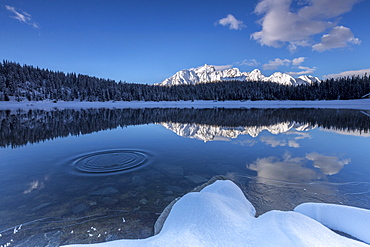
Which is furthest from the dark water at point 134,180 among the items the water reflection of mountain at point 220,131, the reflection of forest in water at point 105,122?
the reflection of forest in water at point 105,122

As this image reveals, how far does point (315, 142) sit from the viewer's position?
12.3m

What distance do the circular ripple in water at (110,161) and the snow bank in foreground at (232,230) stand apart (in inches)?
202

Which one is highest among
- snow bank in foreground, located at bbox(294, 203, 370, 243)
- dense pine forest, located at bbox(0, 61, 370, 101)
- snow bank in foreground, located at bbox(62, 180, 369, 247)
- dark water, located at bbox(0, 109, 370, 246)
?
dense pine forest, located at bbox(0, 61, 370, 101)

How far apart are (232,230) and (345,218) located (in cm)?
234

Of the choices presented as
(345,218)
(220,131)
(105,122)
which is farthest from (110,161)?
(105,122)

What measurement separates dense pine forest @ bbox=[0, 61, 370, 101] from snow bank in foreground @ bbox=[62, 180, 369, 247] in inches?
3919

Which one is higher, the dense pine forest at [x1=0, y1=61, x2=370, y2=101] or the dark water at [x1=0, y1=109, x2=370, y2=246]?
the dense pine forest at [x1=0, y1=61, x2=370, y2=101]

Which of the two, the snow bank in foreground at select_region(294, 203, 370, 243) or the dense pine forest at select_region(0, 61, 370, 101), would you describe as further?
the dense pine forest at select_region(0, 61, 370, 101)

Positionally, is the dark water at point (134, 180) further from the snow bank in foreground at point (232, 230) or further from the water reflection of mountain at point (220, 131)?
the water reflection of mountain at point (220, 131)

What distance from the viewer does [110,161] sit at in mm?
8414

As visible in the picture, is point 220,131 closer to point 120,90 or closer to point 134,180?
point 134,180

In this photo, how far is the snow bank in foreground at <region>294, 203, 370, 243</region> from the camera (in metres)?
3.01

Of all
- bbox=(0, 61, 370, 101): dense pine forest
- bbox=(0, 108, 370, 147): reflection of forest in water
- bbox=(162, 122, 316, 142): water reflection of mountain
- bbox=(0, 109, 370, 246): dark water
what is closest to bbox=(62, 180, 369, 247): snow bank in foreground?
bbox=(0, 109, 370, 246): dark water

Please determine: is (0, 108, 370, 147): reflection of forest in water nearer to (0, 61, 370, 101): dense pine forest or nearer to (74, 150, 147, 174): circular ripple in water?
(74, 150, 147, 174): circular ripple in water
